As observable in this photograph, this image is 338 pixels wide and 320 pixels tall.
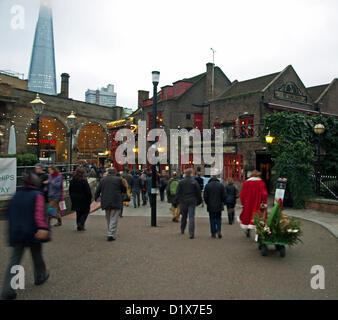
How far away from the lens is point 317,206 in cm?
1240

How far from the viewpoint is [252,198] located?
764cm

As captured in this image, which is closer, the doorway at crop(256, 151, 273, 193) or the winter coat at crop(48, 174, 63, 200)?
the winter coat at crop(48, 174, 63, 200)

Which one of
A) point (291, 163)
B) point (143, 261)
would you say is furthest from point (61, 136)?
point (143, 261)

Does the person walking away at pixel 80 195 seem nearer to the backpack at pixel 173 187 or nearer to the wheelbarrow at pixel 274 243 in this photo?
the backpack at pixel 173 187

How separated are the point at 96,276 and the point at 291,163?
10911 millimetres

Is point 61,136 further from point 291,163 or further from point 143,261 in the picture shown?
point 143,261

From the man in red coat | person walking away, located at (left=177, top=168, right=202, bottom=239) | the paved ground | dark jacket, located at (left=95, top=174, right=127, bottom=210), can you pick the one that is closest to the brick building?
dark jacket, located at (left=95, top=174, right=127, bottom=210)

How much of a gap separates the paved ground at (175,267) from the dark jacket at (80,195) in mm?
732

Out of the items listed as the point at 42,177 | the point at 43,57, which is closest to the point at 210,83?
the point at 42,177

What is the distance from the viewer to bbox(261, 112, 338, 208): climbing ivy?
1311 cm

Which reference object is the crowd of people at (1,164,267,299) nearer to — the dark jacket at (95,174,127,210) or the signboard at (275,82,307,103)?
the dark jacket at (95,174,127,210)

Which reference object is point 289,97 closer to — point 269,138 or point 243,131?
point 243,131

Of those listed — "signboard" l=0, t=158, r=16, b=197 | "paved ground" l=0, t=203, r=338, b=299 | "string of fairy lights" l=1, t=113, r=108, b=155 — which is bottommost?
"paved ground" l=0, t=203, r=338, b=299

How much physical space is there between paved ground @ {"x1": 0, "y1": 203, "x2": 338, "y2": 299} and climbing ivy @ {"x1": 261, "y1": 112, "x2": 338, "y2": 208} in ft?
15.8
